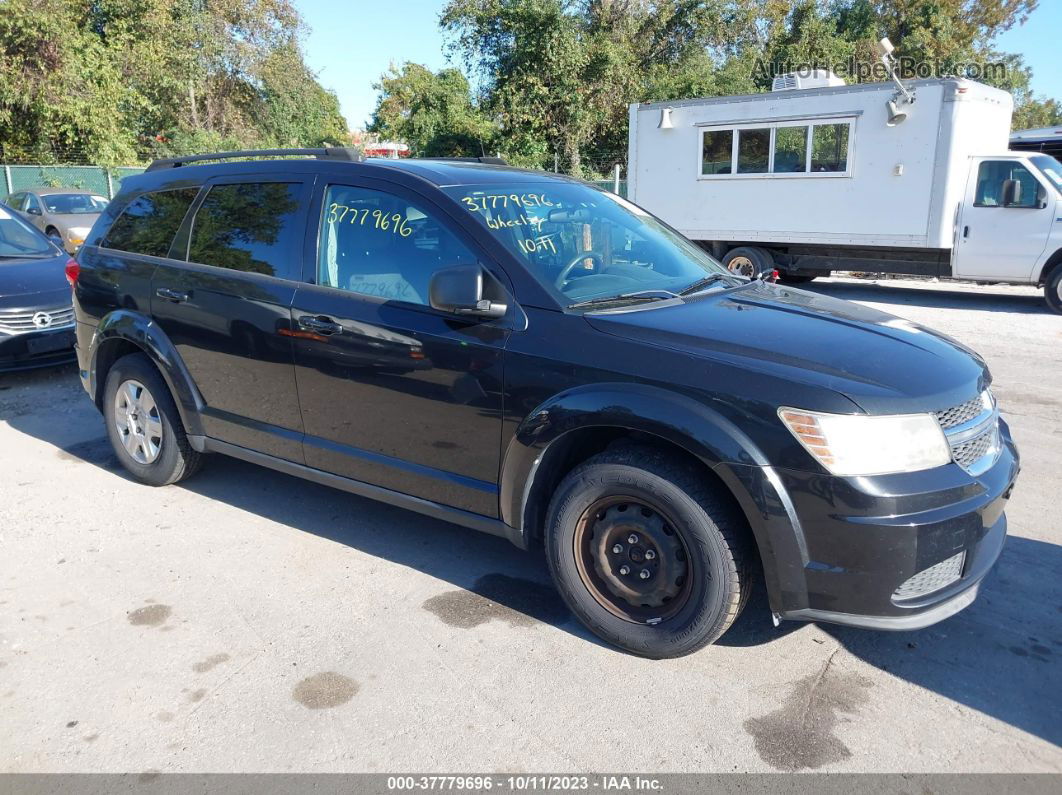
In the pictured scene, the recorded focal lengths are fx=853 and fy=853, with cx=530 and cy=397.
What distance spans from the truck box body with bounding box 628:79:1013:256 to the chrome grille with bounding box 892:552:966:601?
1007 cm

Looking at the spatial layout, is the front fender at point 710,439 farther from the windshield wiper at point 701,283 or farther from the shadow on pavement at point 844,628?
the windshield wiper at point 701,283

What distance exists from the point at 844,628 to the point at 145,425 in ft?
13.1

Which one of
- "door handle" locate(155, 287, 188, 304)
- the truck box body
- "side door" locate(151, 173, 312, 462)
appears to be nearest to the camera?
"side door" locate(151, 173, 312, 462)

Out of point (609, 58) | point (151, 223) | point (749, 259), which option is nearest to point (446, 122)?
point (609, 58)

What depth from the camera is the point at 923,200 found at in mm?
11812

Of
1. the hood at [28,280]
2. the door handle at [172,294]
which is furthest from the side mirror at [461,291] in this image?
the hood at [28,280]

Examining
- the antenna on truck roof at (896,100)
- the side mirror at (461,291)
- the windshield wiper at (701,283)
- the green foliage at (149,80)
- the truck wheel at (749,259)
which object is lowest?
the truck wheel at (749,259)

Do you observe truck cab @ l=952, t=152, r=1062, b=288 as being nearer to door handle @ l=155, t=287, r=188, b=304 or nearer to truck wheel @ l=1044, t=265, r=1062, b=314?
truck wheel @ l=1044, t=265, r=1062, b=314

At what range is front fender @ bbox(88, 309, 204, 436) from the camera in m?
4.69

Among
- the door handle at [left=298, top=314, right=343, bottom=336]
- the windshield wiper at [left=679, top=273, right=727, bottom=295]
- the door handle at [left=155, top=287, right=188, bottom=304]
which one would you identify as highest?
the windshield wiper at [left=679, top=273, right=727, bottom=295]

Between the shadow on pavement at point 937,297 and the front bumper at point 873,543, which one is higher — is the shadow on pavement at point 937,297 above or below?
below

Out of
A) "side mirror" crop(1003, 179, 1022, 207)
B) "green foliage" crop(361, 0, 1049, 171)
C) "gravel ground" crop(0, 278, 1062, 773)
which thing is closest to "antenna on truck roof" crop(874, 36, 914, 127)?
"side mirror" crop(1003, 179, 1022, 207)

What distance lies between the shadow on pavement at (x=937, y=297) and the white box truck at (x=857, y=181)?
45cm

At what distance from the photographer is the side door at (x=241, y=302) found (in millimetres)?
4188
